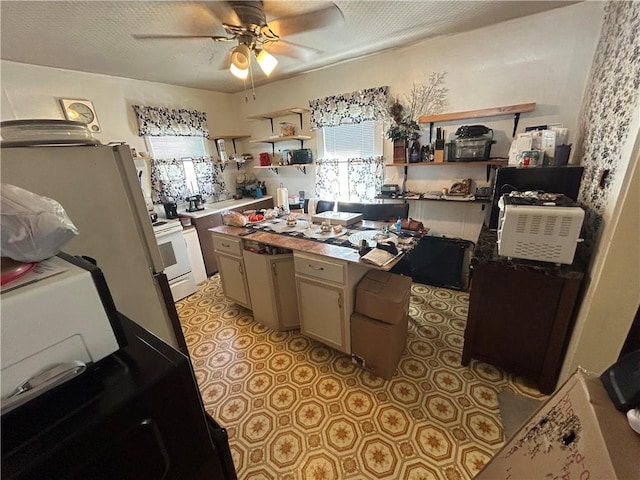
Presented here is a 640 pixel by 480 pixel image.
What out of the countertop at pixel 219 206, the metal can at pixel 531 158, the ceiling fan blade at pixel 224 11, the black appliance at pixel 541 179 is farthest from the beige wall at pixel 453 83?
the ceiling fan blade at pixel 224 11

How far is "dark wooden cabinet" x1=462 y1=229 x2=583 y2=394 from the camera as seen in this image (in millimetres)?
1478

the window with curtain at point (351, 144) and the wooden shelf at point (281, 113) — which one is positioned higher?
the wooden shelf at point (281, 113)

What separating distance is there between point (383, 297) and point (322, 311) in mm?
495

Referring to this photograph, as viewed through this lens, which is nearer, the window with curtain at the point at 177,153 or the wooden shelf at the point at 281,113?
the window with curtain at the point at 177,153

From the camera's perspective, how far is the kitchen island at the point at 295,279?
1794 mm

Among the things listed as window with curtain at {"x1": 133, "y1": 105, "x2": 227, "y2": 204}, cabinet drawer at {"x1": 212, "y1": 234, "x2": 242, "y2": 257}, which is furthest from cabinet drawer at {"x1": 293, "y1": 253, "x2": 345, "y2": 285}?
window with curtain at {"x1": 133, "y1": 105, "x2": 227, "y2": 204}

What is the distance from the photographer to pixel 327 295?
1860 mm

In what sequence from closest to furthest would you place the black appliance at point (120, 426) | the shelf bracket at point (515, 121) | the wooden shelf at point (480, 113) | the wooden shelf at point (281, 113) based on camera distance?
the black appliance at point (120, 426)
the wooden shelf at point (480, 113)
the shelf bracket at point (515, 121)
the wooden shelf at point (281, 113)

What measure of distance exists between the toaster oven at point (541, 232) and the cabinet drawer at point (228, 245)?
200 cm

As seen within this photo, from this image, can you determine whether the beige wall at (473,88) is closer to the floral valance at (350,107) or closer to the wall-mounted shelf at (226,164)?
the floral valance at (350,107)

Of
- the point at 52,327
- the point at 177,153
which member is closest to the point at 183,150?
the point at 177,153

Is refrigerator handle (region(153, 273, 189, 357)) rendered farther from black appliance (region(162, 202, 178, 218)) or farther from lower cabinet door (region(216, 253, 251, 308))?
black appliance (region(162, 202, 178, 218))

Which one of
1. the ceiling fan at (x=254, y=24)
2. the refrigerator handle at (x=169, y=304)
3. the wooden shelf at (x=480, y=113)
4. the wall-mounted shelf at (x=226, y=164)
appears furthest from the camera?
the wall-mounted shelf at (x=226, y=164)

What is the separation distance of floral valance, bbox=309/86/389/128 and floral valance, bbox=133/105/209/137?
1.68m
